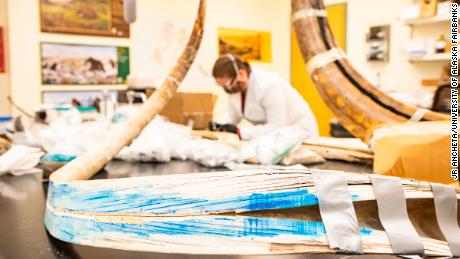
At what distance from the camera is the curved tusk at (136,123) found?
1.06 meters

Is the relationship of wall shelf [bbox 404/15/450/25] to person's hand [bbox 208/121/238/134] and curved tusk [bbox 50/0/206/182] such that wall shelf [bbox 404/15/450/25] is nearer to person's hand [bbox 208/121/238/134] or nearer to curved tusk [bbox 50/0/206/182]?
person's hand [bbox 208/121/238/134]

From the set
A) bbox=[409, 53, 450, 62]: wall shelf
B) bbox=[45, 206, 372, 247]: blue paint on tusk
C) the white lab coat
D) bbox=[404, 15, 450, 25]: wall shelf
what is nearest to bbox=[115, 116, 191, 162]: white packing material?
bbox=[45, 206, 372, 247]: blue paint on tusk

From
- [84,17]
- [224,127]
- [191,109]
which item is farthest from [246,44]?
[224,127]

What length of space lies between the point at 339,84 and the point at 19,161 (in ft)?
3.58

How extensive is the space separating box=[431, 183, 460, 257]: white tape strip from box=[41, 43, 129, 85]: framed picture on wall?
4.80 metres

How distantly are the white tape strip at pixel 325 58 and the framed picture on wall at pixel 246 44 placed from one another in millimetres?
4908

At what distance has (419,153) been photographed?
40.9 inches

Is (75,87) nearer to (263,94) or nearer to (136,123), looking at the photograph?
(263,94)

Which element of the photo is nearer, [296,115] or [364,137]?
[364,137]

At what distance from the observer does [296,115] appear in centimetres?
327

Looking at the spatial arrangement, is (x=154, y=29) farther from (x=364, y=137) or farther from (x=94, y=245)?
(x=94, y=245)

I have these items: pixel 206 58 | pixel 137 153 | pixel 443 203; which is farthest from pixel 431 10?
pixel 443 203

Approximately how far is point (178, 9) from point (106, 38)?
1.08 m

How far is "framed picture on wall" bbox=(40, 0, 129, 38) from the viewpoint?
4.77 m
